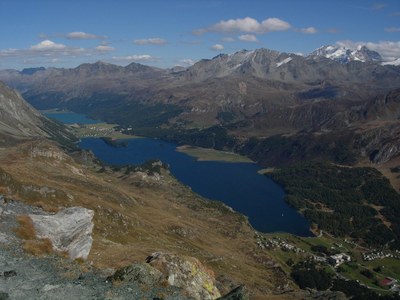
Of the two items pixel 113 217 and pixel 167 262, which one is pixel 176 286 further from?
pixel 113 217

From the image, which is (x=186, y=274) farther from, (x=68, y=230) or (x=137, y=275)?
(x=68, y=230)

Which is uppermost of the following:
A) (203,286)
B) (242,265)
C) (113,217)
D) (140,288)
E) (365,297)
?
(140,288)

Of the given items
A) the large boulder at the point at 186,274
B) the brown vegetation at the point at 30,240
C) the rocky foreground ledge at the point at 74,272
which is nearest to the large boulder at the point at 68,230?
the rocky foreground ledge at the point at 74,272

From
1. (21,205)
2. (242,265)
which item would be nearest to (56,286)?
(21,205)

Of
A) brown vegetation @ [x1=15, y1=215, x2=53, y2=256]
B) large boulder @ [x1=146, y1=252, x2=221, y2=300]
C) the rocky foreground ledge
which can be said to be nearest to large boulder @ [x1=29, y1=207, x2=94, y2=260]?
the rocky foreground ledge

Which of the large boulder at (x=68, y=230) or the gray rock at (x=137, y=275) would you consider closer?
the gray rock at (x=137, y=275)

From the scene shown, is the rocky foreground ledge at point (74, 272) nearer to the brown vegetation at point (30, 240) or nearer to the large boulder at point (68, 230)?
the large boulder at point (68, 230)
